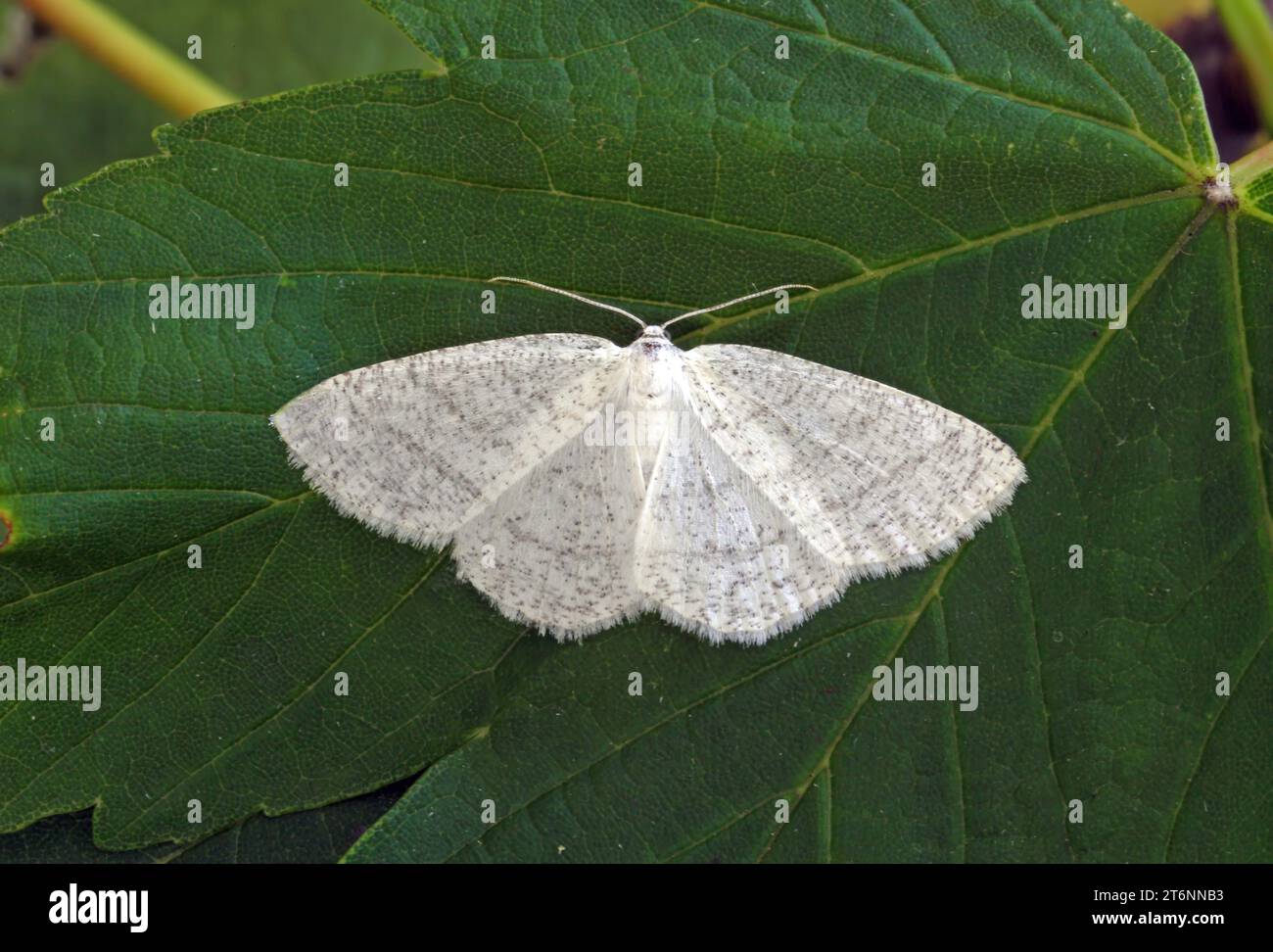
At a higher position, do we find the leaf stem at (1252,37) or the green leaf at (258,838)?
the leaf stem at (1252,37)

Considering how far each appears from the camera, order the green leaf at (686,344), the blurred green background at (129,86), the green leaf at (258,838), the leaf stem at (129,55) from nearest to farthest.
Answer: the green leaf at (686,344) < the green leaf at (258,838) < the leaf stem at (129,55) < the blurred green background at (129,86)

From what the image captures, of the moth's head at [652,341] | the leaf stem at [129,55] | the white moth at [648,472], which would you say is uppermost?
the leaf stem at [129,55]

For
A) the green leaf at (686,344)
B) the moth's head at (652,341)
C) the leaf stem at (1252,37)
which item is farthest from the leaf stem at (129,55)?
the leaf stem at (1252,37)

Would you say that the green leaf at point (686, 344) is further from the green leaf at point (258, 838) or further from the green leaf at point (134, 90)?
the green leaf at point (134, 90)

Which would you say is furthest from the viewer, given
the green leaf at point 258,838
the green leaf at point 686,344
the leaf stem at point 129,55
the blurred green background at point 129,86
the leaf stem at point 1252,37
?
the blurred green background at point 129,86

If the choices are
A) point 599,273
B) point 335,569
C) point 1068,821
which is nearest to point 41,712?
point 335,569

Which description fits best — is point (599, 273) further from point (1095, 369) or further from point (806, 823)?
point (806, 823)

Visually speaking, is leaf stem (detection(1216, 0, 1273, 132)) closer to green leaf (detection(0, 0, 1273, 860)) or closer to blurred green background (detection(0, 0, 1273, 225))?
green leaf (detection(0, 0, 1273, 860))
